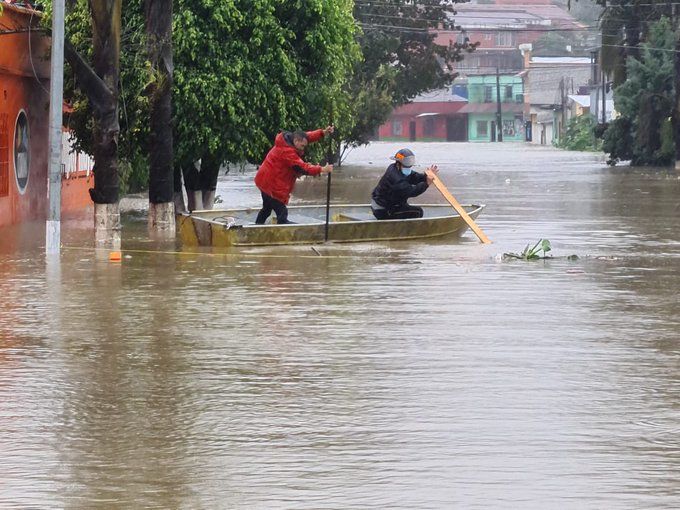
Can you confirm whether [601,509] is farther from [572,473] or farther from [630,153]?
[630,153]

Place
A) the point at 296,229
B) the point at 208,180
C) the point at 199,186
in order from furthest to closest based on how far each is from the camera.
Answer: the point at 199,186, the point at 208,180, the point at 296,229

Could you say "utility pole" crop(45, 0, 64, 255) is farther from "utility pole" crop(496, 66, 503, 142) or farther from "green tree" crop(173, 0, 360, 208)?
"utility pole" crop(496, 66, 503, 142)

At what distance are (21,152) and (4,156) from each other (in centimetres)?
149

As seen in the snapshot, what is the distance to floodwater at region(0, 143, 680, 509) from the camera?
25.4 ft

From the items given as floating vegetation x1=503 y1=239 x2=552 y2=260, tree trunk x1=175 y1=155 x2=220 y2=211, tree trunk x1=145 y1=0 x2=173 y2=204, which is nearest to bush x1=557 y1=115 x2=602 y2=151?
tree trunk x1=175 y1=155 x2=220 y2=211

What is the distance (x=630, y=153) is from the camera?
69.8 m

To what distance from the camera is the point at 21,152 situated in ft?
93.2

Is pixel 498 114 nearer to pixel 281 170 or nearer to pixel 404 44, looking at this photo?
pixel 404 44

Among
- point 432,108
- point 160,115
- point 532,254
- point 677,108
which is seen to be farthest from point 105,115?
point 432,108

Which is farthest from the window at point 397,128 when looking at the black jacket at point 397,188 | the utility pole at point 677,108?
the black jacket at point 397,188

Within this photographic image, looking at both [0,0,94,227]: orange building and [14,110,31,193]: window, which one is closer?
[0,0,94,227]: orange building

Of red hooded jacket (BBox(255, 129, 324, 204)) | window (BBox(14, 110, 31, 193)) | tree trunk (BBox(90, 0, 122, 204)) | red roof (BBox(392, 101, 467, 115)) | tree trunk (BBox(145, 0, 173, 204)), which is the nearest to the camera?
tree trunk (BBox(90, 0, 122, 204))

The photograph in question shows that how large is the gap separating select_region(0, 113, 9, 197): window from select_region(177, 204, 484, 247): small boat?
4.52 metres

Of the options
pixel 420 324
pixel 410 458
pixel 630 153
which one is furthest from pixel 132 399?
pixel 630 153
